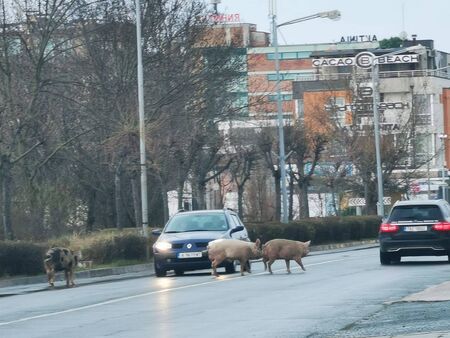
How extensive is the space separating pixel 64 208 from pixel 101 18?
6.76m

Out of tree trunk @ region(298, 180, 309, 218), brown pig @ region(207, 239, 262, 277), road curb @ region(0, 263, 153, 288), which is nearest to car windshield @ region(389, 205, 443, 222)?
brown pig @ region(207, 239, 262, 277)

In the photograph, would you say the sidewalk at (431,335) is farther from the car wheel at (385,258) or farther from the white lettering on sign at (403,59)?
the white lettering on sign at (403,59)

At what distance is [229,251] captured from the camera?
94.2 feet

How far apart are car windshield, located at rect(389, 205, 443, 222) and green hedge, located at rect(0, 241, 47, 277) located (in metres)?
8.34

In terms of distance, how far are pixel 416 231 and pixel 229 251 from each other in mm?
5380

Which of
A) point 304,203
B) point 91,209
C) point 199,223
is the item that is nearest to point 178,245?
point 199,223

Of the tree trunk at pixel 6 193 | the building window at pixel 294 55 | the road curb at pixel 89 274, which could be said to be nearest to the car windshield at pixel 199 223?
the road curb at pixel 89 274

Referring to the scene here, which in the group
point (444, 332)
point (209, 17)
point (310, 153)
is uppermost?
point (209, 17)

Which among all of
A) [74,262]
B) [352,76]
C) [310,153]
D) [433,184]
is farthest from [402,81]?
[74,262]

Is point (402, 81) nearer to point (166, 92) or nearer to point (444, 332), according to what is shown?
point (166, 92)

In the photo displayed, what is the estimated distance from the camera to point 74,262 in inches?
1119

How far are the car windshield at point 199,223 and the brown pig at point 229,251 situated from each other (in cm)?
220

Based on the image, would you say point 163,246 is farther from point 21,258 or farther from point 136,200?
point 136,200

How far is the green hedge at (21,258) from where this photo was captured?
3067 cm
